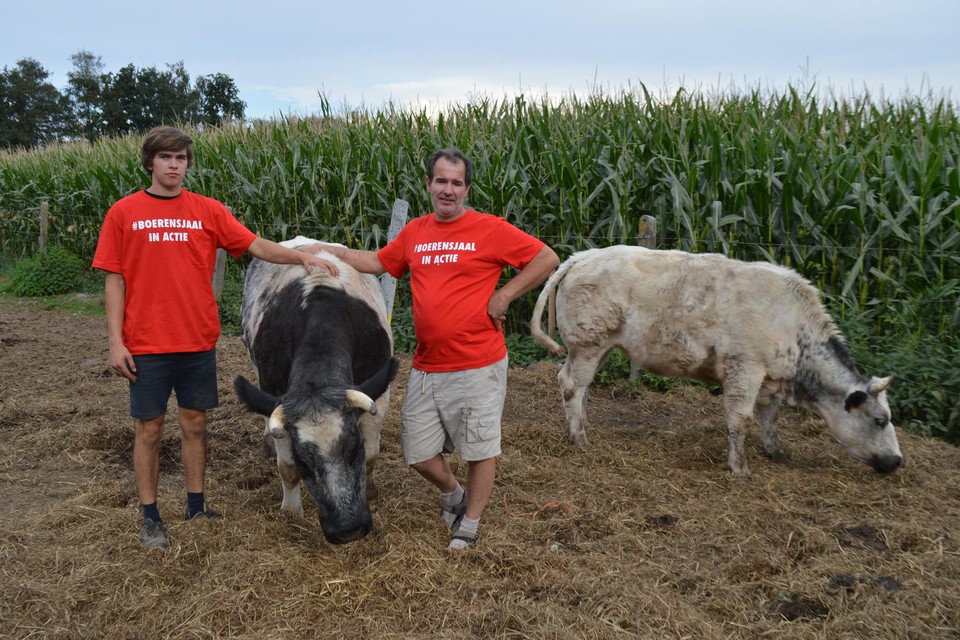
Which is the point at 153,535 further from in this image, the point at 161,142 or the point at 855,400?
the point at 855,400

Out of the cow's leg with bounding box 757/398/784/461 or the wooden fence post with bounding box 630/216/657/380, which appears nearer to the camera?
the cow's leg with bounding box 757/398/784/461

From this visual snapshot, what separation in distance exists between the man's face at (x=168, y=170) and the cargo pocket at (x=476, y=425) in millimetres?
1955

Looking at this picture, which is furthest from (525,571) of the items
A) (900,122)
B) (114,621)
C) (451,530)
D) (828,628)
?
(900,122)

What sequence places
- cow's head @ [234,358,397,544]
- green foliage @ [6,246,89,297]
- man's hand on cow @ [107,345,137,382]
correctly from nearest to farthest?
cow's head @ [234,358,397,544] < man's hand on cow @ [107,345,137,382] < green foliage @ [6,246,89,297]

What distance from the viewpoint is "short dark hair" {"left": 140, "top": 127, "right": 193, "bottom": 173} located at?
387cm

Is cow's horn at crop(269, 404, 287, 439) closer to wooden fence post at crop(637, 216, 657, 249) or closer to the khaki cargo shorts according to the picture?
the khaki cargo shorts

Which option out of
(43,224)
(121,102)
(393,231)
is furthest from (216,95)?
(393,231)

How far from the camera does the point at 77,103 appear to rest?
54781mm

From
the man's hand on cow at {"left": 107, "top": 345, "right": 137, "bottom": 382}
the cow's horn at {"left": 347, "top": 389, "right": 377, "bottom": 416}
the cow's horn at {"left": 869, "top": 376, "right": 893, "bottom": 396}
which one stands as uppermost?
the man's hand on cow at {"left": 107, "top": 345, "right": 137, "bottom": 382}

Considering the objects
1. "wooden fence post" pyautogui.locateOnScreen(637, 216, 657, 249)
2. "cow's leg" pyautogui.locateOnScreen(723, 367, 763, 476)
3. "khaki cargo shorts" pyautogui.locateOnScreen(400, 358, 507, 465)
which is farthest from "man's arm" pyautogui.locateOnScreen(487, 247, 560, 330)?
"wooden fence post" pyautogui.locateOnScreen(637, 216, 657, 249)

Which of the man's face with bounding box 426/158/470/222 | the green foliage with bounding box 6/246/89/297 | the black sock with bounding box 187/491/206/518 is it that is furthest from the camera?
the green foliage with bounding box 6/246/89/297

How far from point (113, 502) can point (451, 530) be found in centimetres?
→ 225

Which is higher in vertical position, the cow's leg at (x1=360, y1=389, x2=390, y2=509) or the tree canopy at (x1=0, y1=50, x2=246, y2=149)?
the tree canopy at (x1=0, y1=50, x2=246, y2=149)

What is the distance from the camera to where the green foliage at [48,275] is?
13812 millimetres
